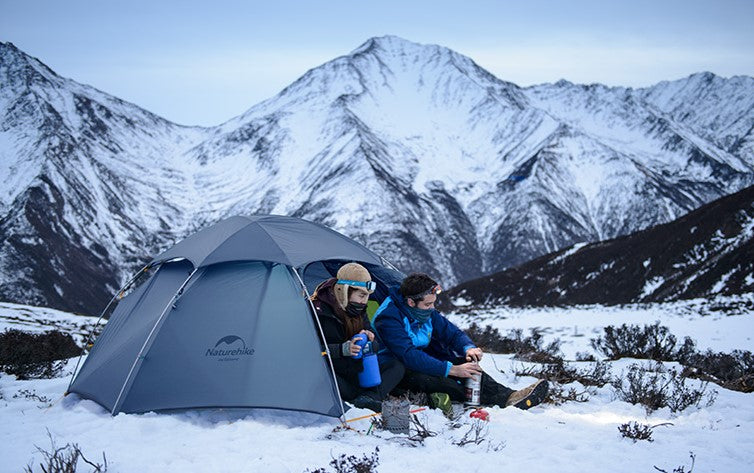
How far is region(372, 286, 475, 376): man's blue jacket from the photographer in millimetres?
8008

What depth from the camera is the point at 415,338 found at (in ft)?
27.7

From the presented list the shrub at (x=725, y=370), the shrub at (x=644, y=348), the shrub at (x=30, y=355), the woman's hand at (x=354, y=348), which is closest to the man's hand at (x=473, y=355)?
the woman's hand at (x=354, y=348)

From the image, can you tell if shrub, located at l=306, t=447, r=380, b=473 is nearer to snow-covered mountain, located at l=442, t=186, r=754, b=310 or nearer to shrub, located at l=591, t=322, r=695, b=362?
shrub, located at l=591, t=322, r=695, b=362

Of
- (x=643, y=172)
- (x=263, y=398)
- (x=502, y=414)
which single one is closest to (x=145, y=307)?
(x=263, y=398)

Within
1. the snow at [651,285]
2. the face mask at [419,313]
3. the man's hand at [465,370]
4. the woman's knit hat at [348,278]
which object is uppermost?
the woman's knit hat at [348,278]

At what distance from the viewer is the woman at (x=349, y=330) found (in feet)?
26.2

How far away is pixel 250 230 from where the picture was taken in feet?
29.8

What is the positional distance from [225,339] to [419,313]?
2.51 metres

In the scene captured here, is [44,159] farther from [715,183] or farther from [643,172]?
[715,183]

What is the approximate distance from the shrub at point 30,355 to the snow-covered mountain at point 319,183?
121 metres

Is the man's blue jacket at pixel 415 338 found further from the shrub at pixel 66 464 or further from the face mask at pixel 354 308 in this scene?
the shrub at pixel 66 464

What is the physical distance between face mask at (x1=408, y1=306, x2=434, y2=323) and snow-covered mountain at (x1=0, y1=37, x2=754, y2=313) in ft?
420

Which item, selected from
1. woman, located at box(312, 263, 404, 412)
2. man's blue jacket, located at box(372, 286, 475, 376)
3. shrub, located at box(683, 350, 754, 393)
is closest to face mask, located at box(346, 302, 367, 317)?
woman, located at box(312, 263, 404, 412)

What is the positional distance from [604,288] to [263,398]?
119 ft
